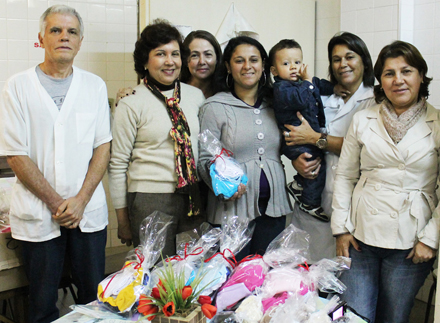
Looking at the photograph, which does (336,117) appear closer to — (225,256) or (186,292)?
(225,256)

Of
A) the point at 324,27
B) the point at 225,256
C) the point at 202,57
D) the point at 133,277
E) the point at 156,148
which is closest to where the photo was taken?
the point at 133,277

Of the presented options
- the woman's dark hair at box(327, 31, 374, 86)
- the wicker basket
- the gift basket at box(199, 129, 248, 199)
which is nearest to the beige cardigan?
the gift basket at box(199, 129, 248, 199)

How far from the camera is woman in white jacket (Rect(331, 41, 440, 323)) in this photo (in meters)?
1.96

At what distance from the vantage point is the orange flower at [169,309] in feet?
4.56

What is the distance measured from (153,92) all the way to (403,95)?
4.22 feet

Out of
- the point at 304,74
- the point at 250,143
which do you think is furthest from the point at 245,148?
the point at 304,74

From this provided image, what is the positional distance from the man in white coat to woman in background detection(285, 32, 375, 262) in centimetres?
112

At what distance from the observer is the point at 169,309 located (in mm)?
1398

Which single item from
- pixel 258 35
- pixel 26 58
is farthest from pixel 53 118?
pixel 258 35

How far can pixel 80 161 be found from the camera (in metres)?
2.19

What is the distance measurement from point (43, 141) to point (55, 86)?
0.95 feet

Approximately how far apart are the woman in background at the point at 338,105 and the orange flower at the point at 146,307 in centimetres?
127

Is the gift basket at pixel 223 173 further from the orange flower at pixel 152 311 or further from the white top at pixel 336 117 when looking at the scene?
the orange flower at pixel 152 311

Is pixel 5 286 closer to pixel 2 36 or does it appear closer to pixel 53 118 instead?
pixel 53 118
